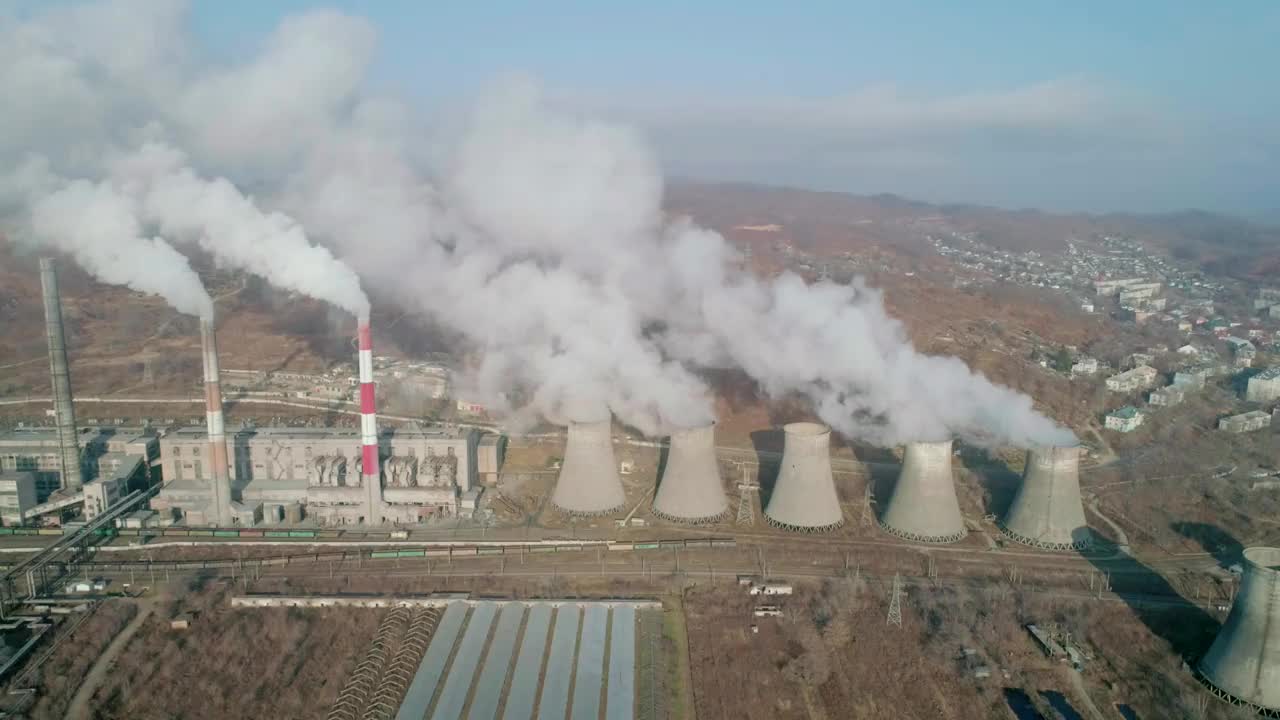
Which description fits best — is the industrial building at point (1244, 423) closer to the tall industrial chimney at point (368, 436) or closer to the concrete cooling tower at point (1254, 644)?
the concrete cooling tower at point (1254, 644)

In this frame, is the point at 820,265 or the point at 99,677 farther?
the point at 820,265

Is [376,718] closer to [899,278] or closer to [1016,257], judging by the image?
[899,278]

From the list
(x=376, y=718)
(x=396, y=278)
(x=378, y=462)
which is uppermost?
(x=396, y=278)

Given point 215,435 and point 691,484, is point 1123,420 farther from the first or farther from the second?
point 215,435

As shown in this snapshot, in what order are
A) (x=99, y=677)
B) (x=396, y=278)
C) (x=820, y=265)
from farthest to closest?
1. (x=820, y=265)
2. (x=396, y=278)
3. (x=99, y=677)

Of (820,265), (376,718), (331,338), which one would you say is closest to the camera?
(376,718)

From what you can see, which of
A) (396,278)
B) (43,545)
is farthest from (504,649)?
(396,278)

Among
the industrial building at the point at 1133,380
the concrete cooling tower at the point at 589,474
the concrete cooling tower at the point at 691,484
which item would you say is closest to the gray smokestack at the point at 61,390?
the concrete cooling tower at the point at 589,474
